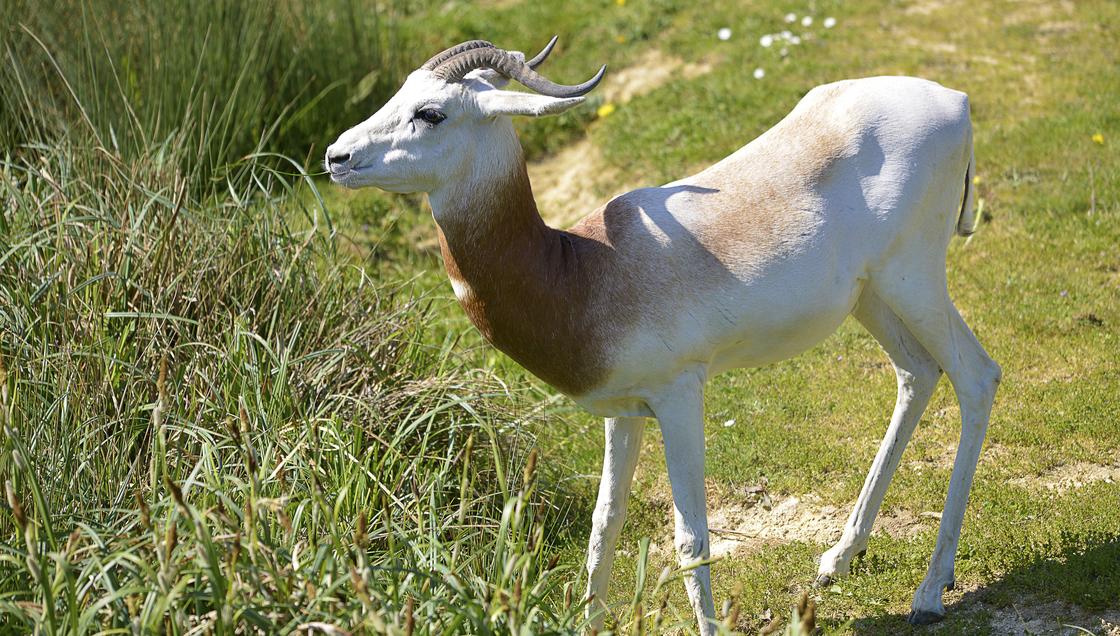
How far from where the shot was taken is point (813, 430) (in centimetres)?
537

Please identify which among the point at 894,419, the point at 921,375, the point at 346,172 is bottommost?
the point at 894,419

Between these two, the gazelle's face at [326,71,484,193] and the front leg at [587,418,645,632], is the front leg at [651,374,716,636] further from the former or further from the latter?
the gazelle's face at [326,71,484,193]

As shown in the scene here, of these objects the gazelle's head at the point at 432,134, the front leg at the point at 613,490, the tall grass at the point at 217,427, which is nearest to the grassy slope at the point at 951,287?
the front leg at the point at 613,490

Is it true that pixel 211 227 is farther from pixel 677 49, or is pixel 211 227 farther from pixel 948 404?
pixel 677 49

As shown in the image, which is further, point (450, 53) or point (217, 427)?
point (217, 427)

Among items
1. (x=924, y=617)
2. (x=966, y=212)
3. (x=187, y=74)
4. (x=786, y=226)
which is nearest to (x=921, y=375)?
(x=966, y=212)

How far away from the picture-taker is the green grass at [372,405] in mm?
3135

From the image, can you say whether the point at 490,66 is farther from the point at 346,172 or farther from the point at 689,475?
the point at 689,475

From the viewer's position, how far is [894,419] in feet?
14.3

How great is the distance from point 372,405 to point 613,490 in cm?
114

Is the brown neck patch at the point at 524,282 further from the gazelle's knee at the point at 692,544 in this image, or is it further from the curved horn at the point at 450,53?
the gazelle's knee at the point at 692,544

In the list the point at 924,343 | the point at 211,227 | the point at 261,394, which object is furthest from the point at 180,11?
the point at 924,343

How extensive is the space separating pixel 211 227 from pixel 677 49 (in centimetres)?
489

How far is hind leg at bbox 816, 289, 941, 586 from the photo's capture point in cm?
432
